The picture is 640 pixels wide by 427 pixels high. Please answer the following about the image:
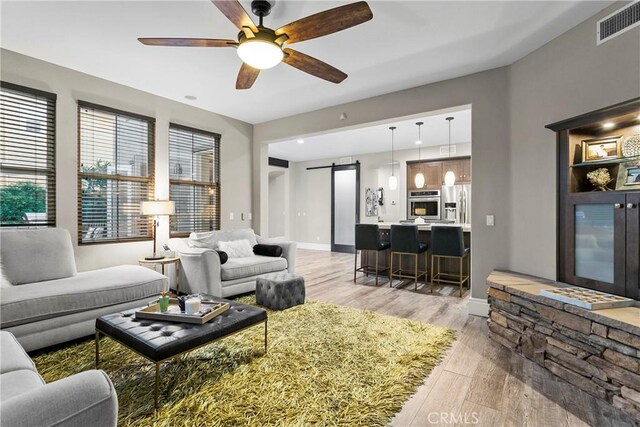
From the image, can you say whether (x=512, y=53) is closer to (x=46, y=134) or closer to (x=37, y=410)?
(x=37, y=410)

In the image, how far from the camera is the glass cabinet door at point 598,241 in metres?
2.35

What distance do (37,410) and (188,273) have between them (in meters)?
3.14

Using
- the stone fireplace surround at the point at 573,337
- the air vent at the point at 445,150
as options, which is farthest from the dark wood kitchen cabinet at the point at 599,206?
the air vent at the point at 445,150

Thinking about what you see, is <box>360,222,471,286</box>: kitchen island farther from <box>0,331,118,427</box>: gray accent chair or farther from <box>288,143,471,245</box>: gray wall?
<box>0,331,118,427</box>: gray accent chair

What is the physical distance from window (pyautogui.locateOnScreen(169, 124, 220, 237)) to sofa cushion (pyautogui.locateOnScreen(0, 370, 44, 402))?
11.4 ft

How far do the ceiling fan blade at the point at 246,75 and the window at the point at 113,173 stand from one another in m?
2.15

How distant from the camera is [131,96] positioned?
165 inches

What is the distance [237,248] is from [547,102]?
4.09 metres

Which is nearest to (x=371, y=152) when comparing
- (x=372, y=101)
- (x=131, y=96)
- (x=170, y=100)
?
(x=372, y=101)

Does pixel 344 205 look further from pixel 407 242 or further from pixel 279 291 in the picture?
pixel 279 291

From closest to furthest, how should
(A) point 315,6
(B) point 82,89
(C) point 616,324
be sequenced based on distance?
(C) point 616,324 → (A) point 315,6 → (B) point 82,89

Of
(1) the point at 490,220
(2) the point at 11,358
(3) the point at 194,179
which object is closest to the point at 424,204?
(1) the point at 490,220

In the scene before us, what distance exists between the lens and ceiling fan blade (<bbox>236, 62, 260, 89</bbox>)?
2.73m

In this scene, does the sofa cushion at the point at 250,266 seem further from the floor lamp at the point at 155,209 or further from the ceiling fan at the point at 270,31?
the ceiling fan at the point at 270,31
